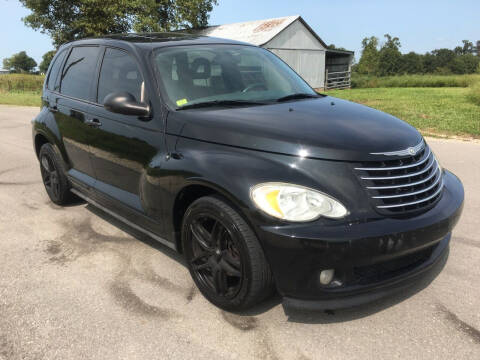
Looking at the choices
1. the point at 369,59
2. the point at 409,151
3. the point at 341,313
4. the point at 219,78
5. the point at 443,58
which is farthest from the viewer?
the point at 443,58

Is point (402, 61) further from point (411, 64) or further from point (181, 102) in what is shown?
point (181, 102)

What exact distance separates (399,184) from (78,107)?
3.12 meters

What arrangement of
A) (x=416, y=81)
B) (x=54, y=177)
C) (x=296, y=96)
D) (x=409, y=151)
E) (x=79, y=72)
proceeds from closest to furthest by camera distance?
1. (x=409, y=151)
2. (x=296, y=96)
3. (x=79, y=72)
4. (x=54, y=177)
5. (x=416, y=81)

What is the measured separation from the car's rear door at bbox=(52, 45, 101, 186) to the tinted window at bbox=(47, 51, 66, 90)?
0.69 feet

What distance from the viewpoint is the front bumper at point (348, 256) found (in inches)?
93.0

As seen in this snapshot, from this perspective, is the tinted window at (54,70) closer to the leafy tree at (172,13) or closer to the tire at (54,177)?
the tire at (54,177)

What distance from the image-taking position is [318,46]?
35375 mm

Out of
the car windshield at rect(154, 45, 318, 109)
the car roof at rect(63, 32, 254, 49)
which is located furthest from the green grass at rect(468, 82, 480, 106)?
the car roof at rect(63, 32, 254, 49)

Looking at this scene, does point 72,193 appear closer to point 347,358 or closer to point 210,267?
point 210,267

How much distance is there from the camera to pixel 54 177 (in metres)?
5.06

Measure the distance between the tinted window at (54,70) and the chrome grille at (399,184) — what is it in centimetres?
392

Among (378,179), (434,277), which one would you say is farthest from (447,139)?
(378,179)

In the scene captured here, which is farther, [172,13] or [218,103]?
[172,13]

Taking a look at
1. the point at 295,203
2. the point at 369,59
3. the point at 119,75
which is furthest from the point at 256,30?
the point at 369,59
